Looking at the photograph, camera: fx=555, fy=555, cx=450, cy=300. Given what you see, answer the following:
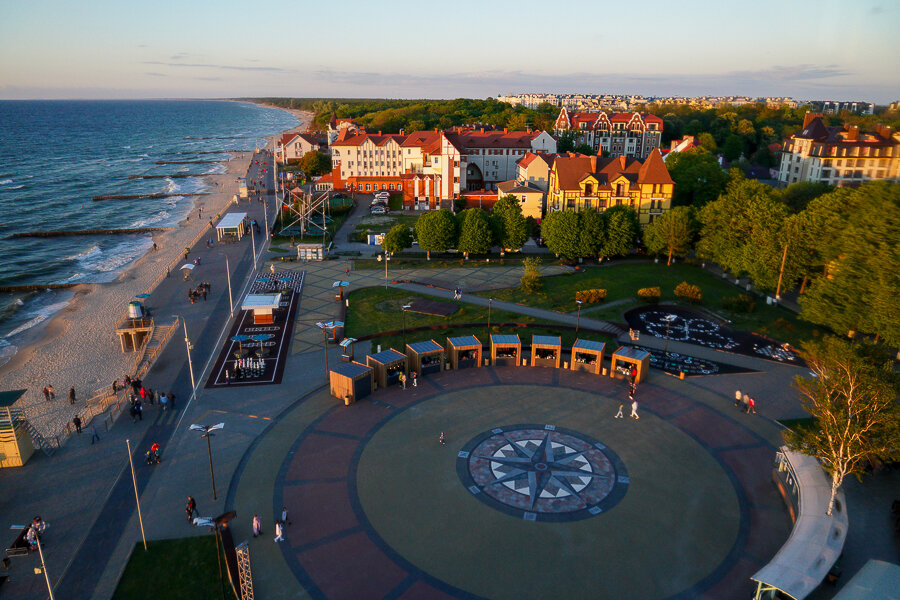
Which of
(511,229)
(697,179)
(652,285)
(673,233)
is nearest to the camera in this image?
(652,285)

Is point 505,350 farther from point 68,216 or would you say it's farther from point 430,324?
point 68,216

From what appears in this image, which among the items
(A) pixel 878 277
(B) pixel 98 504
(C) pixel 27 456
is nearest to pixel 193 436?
(B) pixel 98 504

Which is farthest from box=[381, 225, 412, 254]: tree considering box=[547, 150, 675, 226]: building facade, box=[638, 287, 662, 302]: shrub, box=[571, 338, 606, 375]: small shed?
box=[571, 338, 606, 375]: small shed

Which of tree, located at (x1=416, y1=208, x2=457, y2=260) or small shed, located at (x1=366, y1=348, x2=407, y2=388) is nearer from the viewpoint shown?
small shed, located at (x1=366, y1=348, x2=407, y2=388)

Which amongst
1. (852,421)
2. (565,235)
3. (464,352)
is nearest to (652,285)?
(565,235)

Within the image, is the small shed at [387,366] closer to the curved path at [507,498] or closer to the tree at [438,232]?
the curved path at [507,498]

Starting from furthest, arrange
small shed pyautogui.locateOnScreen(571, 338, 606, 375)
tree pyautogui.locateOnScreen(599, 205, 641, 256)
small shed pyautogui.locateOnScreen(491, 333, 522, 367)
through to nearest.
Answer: tree pyautogui.locateOnScreen(599, 205, 641, 256), small shed pyautogui.locateOnScreen(491, 333, 522, 367), small shed pyautogui.locateOnScreen(571, 338, 606, 375)

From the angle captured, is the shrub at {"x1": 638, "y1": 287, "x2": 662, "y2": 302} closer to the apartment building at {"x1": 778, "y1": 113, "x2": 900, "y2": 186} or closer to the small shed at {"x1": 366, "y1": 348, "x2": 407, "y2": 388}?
the small shed at {"x1": 366, "y1": 348, "x2": 407, "y2": 388}

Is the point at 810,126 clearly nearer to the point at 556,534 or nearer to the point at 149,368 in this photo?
the point at 556,534
